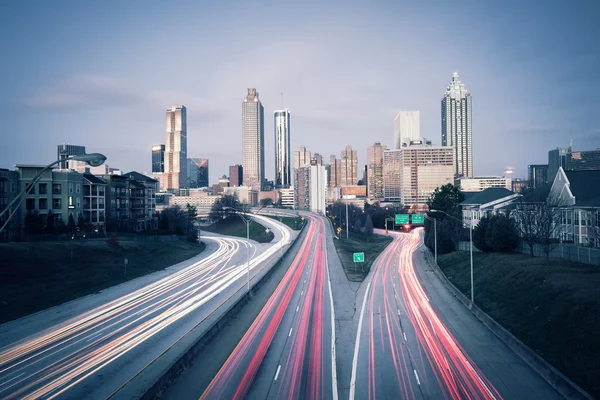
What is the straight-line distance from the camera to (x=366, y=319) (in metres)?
30.2

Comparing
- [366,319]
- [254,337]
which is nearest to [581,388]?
[366,319]

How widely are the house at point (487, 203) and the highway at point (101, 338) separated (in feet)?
164

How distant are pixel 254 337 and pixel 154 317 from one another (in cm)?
1027

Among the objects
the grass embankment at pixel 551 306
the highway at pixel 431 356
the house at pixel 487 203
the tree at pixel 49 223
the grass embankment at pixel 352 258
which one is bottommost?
the grass embankment at pixel 352 258

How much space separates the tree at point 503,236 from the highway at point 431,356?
46.3ft

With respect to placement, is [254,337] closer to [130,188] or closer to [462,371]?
[462,371]

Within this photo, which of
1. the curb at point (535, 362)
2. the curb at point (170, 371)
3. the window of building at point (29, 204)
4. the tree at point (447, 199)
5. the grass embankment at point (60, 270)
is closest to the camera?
the curb at point (170, 371)

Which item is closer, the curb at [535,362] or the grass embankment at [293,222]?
the curb at [535,362]

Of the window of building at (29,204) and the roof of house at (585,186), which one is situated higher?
the roof of house at (585,186)

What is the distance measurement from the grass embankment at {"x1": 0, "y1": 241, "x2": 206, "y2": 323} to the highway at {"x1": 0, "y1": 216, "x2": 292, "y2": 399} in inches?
92.2

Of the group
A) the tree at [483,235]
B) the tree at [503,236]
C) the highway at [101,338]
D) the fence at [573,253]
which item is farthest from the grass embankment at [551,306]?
the highway at [101,338]

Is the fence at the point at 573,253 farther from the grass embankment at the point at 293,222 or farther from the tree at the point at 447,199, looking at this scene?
the grass embankment at the point at 293,222

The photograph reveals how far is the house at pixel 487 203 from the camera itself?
2815 inches

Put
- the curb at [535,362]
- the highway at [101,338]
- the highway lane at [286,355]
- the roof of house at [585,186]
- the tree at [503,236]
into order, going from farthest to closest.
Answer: the roof of house at [585,186] < the tree at [503,236] < the highway at [101,338] < the highway lane at [286,355] < the curb at [535,362]
